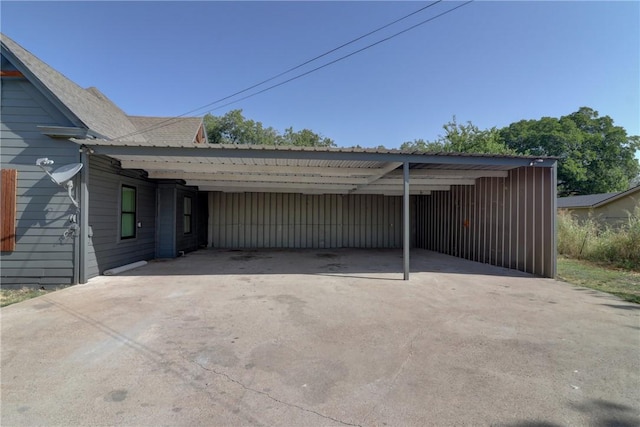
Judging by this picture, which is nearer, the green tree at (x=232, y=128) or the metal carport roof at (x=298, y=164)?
the metal carport roof at (x=298, y=164)

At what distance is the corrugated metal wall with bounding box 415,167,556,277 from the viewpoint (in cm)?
698

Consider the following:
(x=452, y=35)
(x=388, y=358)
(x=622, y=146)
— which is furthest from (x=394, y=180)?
(x=622, y=146)

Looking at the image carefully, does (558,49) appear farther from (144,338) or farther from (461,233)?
(144,338)

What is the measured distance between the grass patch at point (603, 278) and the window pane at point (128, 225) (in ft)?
34.0

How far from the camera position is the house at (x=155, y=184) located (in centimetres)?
550

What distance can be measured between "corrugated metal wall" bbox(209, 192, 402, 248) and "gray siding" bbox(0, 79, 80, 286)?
7.29 metres

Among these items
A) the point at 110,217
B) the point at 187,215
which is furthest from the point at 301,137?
the point at 110,217

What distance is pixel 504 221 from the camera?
323 inches

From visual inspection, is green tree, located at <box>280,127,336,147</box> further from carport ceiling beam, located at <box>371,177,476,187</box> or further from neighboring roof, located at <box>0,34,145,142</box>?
neighboring roof, located at <box>0,34,145,142</box>

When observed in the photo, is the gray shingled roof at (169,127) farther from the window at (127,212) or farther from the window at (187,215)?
the window at (127,212)

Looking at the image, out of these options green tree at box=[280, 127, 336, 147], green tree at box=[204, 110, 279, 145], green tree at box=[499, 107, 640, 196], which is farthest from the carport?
green tree at box=[499, 107, 640, 196]

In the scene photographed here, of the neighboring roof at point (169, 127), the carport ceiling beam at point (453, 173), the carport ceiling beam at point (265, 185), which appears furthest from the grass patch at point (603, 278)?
the neighboring roof at point (169, 127)

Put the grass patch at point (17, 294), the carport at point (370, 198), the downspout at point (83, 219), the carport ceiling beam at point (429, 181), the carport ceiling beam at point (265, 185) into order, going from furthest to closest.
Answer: the carport ceiling beam at point (265, 185)
the carport ceiling beam at point (429, 181)
the carport at point (370, 198)
the downspout at point (83, 219)
the grass patch at point (17, 294)

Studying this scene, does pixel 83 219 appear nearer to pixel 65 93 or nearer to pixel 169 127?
pixel 65 93
